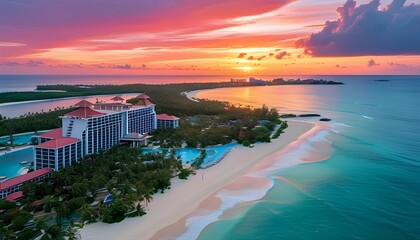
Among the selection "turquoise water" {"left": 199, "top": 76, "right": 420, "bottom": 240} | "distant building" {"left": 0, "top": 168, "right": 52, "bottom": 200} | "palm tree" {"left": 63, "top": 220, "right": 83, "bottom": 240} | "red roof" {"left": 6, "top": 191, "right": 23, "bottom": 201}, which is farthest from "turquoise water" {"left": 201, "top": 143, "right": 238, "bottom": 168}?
"red roof" {"left": 6, "top": 191, "right": 23, "bottom": 201}

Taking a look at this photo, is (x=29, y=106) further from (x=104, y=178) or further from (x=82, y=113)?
(x=104, y=178)

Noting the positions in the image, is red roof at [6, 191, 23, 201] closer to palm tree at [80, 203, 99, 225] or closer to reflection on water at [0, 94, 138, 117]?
palm tree at [80, 203, 99, 225]

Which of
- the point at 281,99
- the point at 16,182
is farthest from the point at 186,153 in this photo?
the point at 281,99

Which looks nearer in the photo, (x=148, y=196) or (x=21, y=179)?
(x=148, y=196)

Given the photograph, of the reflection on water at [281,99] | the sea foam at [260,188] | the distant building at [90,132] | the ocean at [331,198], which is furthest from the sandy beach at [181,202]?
the reflection on water at [281,99]

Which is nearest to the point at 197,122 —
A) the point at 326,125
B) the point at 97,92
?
the point at 326,125

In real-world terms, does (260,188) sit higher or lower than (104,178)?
lower

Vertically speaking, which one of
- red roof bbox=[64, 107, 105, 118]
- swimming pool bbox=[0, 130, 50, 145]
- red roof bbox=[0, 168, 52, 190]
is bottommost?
swimming pool bbox=[0, 130, 50, 145]
